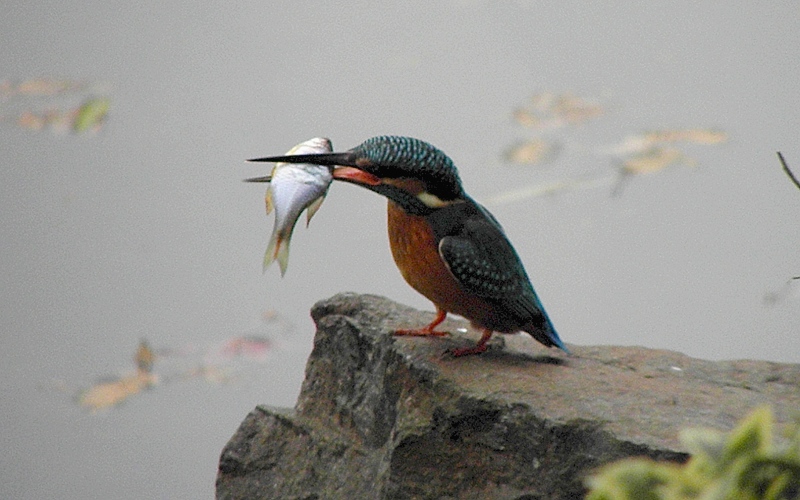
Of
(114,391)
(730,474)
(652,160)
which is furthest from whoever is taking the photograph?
(652,160)

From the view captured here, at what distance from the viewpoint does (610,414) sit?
227 cm

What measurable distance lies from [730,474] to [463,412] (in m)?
1.29

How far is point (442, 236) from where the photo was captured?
236 centimetres

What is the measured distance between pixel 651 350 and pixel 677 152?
2467 mm

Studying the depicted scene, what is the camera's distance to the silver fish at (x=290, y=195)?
2.29 metres

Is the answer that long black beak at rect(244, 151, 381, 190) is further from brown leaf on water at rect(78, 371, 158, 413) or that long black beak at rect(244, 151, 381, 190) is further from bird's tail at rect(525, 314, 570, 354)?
brown leaf on water at rect(78, 371, 158, 413)

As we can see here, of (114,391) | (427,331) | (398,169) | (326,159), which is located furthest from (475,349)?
(114,391)

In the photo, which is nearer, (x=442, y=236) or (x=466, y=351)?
(x=442, y=236)

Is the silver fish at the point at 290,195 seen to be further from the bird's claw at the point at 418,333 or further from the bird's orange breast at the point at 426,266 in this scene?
the bird's claw at the point at 418,333

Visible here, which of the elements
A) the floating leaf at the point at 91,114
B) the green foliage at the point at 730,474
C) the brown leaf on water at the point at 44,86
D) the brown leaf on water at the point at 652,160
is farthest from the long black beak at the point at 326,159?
the brown leaf on water at the point at 44,86

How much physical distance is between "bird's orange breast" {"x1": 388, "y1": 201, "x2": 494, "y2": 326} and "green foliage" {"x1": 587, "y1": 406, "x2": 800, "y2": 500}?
1290 mm

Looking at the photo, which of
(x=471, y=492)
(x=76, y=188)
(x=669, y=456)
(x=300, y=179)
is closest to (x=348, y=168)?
(x=300, y=179)

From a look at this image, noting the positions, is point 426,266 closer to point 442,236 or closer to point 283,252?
point 442,236

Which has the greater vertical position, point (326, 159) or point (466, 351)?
point (326, 159)
